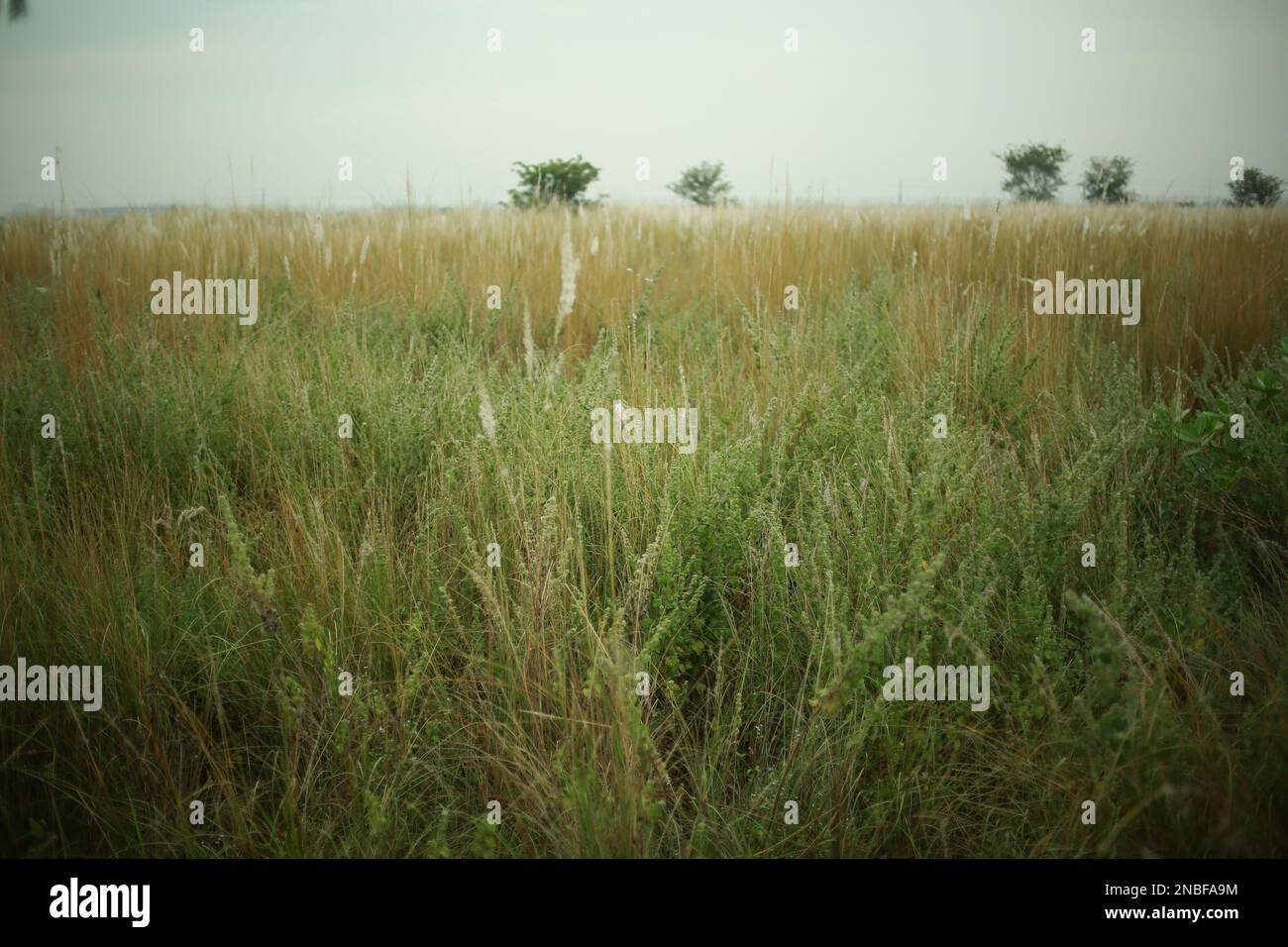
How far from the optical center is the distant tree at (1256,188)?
407cm

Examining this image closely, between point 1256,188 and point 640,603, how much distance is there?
4.90 metres

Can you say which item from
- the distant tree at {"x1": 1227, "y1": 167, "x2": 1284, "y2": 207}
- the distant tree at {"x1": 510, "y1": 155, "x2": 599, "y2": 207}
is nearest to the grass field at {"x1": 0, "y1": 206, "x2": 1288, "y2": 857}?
the distant tree at {"x1": 1227, "y1": 167, "x2": 1284, "y2": 207}

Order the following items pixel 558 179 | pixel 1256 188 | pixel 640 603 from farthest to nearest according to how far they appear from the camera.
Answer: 1. pixel 558 179
2. pixel 1256 188
3. pixel 640 603

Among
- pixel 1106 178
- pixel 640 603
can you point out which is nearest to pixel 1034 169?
pixel 1106 178

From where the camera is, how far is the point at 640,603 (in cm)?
172

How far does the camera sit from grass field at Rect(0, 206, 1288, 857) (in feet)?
4.84

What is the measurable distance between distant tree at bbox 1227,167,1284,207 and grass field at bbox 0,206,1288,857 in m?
1.23

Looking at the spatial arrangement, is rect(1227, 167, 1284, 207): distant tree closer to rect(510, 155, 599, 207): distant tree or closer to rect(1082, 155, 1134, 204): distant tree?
rect(1082, 155, 1134, 204): distant tree

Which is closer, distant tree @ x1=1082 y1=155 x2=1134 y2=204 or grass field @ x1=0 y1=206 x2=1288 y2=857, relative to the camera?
grass field @ x1=0 y1=206 x2=1288 y2=857

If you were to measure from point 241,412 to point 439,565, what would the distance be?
1312 millimetres

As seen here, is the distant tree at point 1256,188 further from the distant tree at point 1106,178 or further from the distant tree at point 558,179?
the distant tree at point 558,179

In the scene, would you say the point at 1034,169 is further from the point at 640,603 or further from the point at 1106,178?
the point at 640,603

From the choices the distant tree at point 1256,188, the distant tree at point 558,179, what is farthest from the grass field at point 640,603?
the distant tree at point 558,179
